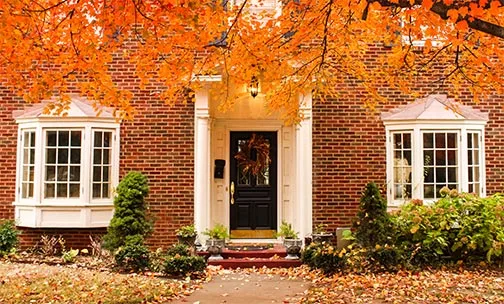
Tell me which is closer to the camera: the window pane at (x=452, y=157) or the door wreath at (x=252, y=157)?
the window pane at (x=452, y=157)

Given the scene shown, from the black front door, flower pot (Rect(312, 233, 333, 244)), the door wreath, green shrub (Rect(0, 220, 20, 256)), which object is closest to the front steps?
flower pot (Rect(312, 233, 333, 244))

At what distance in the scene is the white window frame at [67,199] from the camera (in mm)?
8898

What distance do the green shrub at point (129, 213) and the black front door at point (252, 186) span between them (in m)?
2.10

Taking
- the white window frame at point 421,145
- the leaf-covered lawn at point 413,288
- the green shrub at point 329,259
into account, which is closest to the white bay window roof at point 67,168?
the green shrub at point 329,259

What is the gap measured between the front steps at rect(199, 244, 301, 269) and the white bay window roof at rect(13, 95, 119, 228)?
2.55 metres

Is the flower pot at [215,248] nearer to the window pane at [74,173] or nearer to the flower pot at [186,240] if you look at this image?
the flower pot at [186,240]

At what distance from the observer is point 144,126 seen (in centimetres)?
929

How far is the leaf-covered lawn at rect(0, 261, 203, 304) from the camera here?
5.75 meters

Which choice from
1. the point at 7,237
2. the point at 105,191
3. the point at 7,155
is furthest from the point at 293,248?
the point at 7,155

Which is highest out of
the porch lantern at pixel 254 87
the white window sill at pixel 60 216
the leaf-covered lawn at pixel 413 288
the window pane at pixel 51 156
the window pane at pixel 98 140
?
the porch lantern at pixel 254 87

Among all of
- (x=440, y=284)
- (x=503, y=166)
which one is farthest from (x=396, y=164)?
(x=440, y=284)

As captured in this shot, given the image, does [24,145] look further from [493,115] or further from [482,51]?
[493,115]

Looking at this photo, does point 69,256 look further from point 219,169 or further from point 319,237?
point 319,237

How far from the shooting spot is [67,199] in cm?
899
